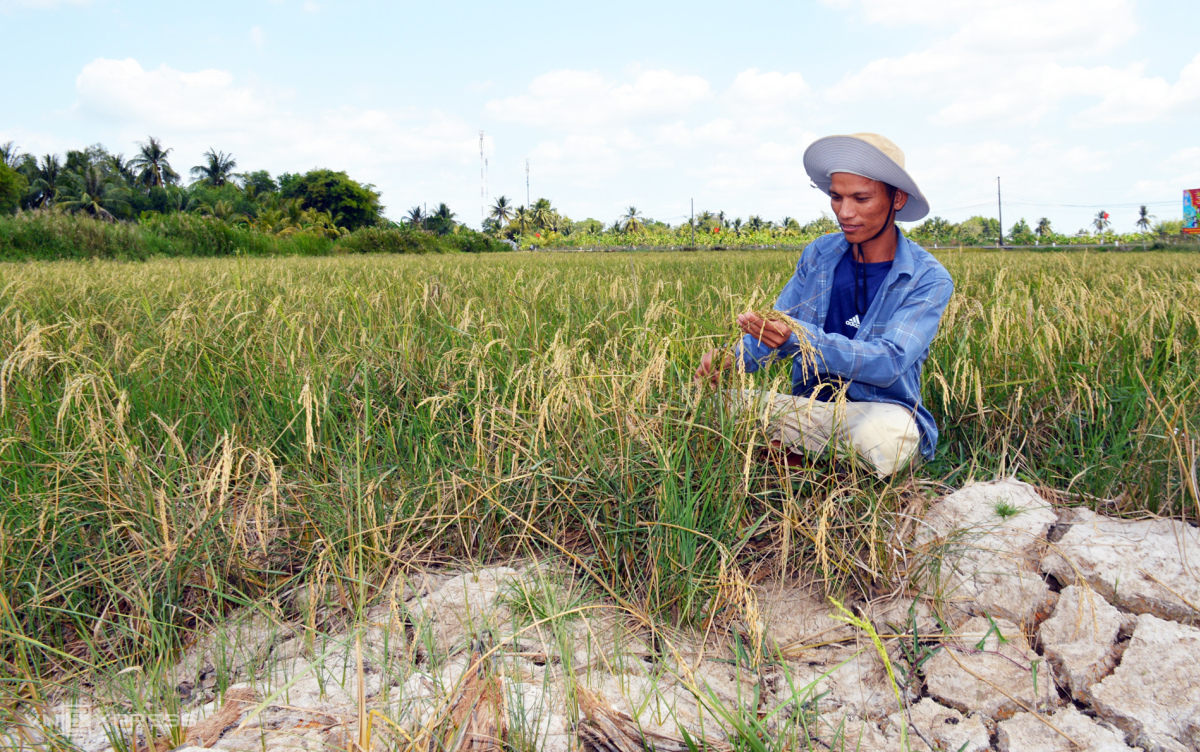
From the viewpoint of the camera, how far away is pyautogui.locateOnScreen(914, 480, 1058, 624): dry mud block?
168cm

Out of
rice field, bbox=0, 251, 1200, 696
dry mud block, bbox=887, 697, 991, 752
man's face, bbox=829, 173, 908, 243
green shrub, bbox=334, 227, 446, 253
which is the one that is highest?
green shrub, bbox=334, 227, 446, 253

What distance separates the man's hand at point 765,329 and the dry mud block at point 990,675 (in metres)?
0.80

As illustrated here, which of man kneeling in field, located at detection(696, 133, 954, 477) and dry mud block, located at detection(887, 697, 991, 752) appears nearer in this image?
dry mud block, located at detection(887, 697, 991, 752)

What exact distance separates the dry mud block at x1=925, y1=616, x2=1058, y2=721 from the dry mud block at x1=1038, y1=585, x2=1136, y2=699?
0.15 feet

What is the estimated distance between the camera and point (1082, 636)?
5.07 ft

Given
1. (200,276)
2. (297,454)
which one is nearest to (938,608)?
(297,454)

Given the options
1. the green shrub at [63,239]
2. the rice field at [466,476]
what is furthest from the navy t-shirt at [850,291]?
the green shrub at [63,239]

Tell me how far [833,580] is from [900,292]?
2.92 ft

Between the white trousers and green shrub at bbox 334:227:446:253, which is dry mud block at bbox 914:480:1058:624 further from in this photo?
green shrub at bbox 334:227:446:253

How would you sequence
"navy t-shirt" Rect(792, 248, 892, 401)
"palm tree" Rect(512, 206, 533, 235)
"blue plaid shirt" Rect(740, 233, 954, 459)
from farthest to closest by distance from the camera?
"palm tree" Rect(512, 206, 533, 235), "navy t-shirt" Rect(792, 248, 892, 401), "blue plaid shirt" Rect(740, 233, 954, 459)

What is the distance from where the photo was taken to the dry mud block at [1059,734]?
1.29m

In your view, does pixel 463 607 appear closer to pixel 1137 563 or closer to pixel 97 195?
pixel 1137 563

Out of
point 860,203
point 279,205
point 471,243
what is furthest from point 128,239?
point 279,205

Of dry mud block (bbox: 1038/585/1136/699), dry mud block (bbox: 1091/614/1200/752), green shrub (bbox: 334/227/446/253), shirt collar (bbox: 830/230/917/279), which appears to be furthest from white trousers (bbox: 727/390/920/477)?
green shrub (bbox: 334/227/446/253)
